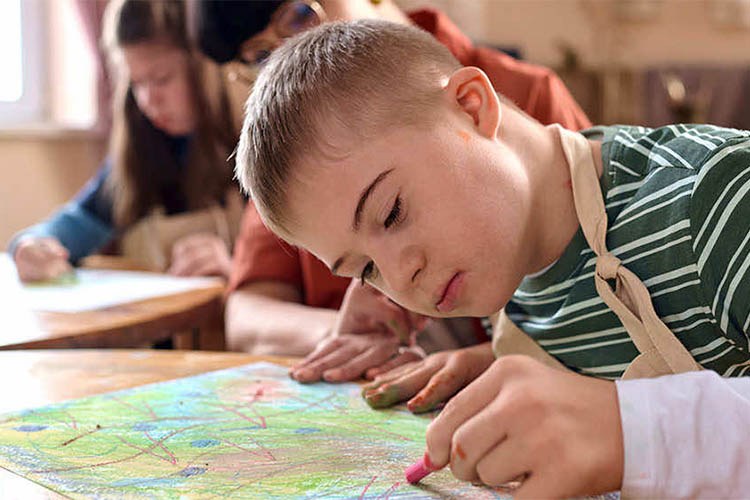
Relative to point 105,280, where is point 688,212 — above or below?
above

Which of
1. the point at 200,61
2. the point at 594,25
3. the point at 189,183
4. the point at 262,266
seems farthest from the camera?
the point at 594,25

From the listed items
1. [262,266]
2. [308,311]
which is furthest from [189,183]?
[308,311]

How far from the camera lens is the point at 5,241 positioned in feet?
9.77

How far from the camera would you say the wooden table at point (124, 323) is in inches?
46.5

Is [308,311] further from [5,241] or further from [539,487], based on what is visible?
[5,241]

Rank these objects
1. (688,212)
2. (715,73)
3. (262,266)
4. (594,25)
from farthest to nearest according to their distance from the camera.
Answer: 1. (594,25)
2. (715,73)
3. (262,266)
4. (688,212)

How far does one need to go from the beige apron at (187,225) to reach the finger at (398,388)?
1.37m

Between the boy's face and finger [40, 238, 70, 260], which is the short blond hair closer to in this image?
A: the boy's face

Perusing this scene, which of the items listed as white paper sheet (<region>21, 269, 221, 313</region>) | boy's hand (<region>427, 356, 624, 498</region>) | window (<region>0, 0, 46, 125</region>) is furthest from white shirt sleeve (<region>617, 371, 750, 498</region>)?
window (<region>0, 0, 46, 125</region>)

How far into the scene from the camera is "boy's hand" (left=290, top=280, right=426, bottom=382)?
0.97 metres

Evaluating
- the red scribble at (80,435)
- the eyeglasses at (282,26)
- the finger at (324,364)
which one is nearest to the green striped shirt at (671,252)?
the finger at (324,364)

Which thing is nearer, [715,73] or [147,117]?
[147,117]

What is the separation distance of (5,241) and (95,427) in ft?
7.93

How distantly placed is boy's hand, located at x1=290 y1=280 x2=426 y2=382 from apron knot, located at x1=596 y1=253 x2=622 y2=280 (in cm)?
28
